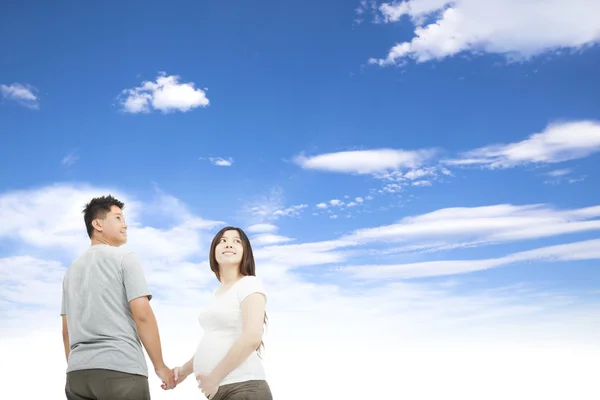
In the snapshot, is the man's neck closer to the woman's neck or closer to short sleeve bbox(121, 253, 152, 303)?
short sleeve bbox(121, 253, 152, 303)

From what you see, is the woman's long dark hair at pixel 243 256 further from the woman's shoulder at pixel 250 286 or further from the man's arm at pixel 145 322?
Answer: the man's arm at pixel 145 322

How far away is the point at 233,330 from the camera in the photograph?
4602 mm

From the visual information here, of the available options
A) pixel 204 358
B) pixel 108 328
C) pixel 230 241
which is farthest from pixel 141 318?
pixel 230 241

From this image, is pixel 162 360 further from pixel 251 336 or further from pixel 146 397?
pixel 251 336

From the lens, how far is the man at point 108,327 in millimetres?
4504

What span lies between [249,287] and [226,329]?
35 centimetres

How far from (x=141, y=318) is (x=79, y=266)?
66 cm

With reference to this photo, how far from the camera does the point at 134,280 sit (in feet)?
15.5

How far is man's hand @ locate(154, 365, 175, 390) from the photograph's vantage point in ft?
16.5

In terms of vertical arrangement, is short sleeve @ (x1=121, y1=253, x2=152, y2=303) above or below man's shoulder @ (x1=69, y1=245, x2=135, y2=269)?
below

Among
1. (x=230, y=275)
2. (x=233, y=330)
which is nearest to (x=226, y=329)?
(x=233, y=330)

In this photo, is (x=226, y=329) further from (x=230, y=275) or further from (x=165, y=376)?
(x=165, y=376)

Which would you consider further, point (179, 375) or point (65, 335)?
point (65, 335)

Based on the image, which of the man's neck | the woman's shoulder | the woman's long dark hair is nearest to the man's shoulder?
the man's neck
